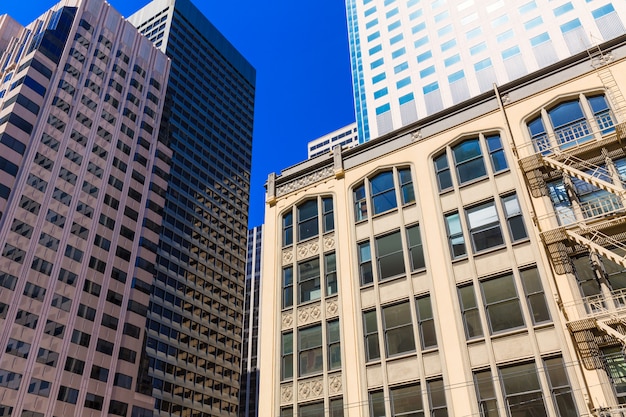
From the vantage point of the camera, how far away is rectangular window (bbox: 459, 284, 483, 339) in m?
20.5

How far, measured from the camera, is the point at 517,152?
75.8 feet

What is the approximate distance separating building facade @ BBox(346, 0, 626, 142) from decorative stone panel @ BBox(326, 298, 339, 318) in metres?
24.2

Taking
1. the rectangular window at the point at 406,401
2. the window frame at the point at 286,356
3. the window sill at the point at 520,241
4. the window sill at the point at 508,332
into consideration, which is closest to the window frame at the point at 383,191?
the window sill at the point at 520,241

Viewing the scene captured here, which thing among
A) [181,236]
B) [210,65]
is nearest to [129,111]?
[181,236]

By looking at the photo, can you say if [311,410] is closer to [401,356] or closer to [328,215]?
[401,356]

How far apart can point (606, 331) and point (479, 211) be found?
299 inches

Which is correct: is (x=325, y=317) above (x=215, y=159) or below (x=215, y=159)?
below

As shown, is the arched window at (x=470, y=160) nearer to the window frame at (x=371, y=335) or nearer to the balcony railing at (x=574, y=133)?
the balcony railing at (x=574, y=133)

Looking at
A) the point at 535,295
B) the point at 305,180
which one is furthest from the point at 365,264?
the point at 535,295

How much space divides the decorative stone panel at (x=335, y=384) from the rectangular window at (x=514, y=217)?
9.87 m

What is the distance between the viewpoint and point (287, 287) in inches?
1065

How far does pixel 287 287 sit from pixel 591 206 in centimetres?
1496

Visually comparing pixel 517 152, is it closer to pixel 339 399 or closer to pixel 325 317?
pixel 325 317

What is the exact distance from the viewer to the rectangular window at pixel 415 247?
23.5 m
